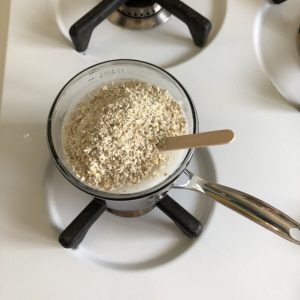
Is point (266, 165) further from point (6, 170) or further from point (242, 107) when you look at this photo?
point (6, 170)

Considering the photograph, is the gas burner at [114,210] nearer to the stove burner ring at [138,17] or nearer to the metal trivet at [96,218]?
the metal trivet at [96,218]

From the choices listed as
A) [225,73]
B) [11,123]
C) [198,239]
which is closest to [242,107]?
[225,73]

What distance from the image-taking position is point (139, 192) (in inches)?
16.7

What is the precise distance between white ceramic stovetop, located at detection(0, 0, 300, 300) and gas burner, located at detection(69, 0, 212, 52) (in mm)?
14

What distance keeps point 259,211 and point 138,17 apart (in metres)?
0.29

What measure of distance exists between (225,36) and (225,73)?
5 cm

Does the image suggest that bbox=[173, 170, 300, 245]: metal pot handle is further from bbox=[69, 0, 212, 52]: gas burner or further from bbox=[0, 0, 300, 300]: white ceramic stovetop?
bbox=[69, 0, 212, 52]: gas burner

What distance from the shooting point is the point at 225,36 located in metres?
0.55

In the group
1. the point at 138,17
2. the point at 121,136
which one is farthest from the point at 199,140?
the point at 138,17

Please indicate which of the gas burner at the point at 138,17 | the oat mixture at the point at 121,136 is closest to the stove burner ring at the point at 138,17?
the gas burner at the point at 138,17

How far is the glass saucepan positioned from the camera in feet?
1.38

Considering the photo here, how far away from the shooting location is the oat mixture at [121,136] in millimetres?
424

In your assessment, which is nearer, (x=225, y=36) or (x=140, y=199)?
(x=140, y=199)

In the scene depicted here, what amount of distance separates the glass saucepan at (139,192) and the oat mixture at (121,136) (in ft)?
0.03
